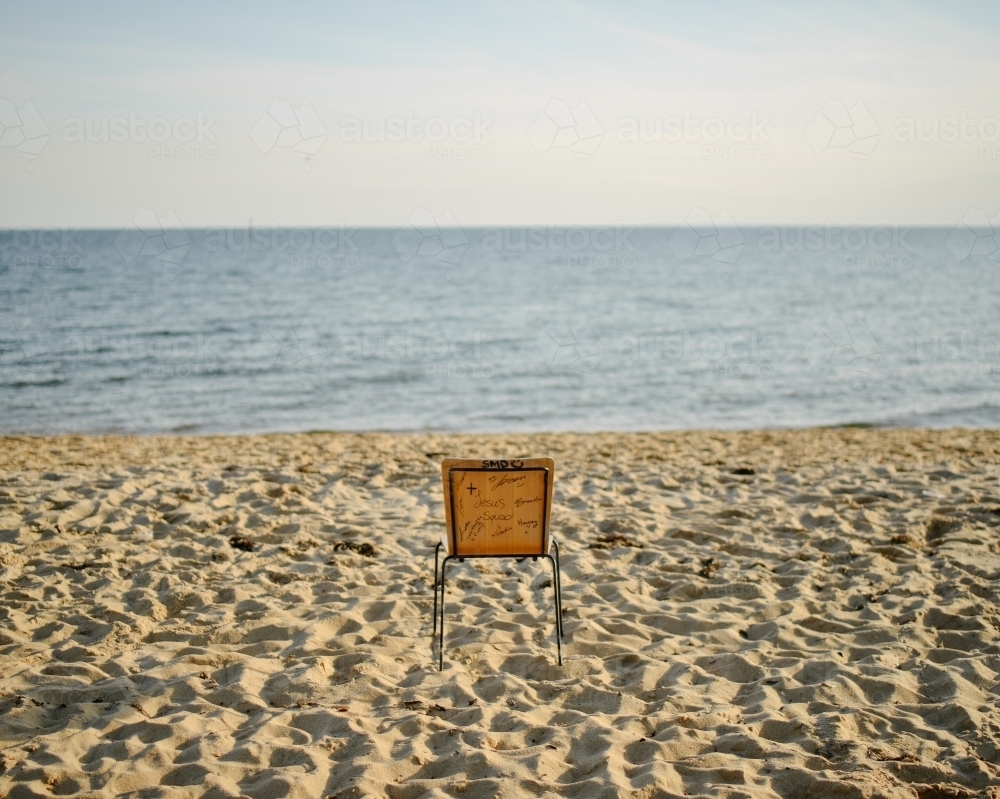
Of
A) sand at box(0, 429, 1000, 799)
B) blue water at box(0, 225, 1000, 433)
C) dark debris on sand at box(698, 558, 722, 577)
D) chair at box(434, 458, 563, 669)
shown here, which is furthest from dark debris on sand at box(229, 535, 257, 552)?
blue water at box(0, 225, 1000, 433)

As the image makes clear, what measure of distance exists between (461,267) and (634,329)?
29.5m

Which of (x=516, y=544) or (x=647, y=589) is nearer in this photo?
(x=516, y=544)

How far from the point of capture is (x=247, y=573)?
200 inches

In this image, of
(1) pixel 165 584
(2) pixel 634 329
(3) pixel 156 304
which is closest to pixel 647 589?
(1) pixel 165 584

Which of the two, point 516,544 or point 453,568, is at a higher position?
point 516,544

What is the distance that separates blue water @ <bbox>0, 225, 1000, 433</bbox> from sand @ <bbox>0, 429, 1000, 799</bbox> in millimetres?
5452

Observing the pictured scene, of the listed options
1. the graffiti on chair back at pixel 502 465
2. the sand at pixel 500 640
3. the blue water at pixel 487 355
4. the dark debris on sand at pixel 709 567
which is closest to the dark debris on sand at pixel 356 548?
the sand at pixel 500 640

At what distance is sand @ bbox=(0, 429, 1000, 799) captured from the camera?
120 inches

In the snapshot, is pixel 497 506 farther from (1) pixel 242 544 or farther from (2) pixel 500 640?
(1) pixel 242 544

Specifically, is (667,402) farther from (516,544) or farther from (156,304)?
(156,304)

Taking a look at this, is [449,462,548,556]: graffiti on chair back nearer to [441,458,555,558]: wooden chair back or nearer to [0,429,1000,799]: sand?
[441,458,555,558]: wooden chair back

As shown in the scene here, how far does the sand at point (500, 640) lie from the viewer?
3.04m

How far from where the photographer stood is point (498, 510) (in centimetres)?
376

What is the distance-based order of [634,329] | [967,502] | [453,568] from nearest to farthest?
[453,568] → [967,502] → [634,329]
